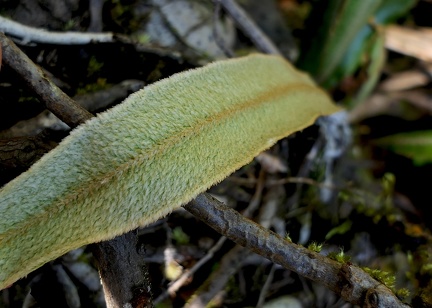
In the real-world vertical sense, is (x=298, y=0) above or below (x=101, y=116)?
below

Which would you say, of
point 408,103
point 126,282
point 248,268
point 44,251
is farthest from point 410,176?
point 44,251

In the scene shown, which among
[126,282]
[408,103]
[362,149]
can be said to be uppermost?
[126,282]

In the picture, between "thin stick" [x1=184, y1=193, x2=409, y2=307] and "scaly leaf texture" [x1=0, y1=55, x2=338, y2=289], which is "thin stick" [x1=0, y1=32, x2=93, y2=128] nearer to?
"scaly leaf texture" [x1=0, y1=55, x2=338, y2=289]

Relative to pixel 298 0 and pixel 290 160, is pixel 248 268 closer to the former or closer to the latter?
pixel 290 160

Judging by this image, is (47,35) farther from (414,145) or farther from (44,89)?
(414,145)

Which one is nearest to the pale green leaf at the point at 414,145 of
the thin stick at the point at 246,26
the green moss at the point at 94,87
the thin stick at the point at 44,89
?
the thin stick at the point at 246,26

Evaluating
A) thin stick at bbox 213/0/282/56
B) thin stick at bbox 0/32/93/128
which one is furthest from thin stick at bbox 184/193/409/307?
thin stick at bbox 213/0/282/56

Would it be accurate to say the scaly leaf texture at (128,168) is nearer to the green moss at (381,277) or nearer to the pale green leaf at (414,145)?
the green moss at (381,277)

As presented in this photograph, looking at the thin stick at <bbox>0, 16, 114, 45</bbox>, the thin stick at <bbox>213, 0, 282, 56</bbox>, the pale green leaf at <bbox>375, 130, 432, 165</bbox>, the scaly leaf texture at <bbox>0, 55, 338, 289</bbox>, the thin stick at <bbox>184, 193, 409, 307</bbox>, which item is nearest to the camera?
the scaly leaf texture at <bbox>0, 55, 338, 289</bbox>
